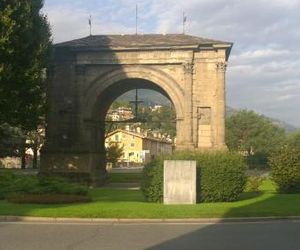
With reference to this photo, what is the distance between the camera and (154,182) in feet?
76.5

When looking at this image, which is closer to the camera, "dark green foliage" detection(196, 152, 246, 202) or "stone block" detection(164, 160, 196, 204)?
"stone block" detection(164, 160, 196, 204)

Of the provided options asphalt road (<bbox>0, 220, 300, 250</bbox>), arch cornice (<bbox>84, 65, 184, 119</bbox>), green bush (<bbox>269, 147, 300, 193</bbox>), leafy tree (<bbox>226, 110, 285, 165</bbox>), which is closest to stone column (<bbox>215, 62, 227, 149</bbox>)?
arch cornice (<bbox>84, 65, 184, 119</bbox>)

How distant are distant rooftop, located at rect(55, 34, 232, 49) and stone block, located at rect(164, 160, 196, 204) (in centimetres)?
1555

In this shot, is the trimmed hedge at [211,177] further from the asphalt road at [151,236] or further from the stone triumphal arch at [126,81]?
the stone triumphal arch at [126,81]

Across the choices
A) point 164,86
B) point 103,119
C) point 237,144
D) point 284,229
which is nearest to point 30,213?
point 284,229

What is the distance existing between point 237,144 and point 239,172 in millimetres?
75739

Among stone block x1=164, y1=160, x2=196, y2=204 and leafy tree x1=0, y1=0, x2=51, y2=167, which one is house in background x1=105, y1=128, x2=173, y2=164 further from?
stone block x1=164, y1=160, x2=196, y2=204

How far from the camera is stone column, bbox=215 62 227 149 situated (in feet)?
117

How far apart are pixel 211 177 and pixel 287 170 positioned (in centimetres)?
567

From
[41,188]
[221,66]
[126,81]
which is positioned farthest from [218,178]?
[126,81]

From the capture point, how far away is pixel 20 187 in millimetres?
24469

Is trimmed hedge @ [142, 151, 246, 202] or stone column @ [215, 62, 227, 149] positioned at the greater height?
stone column @ [215, 62, 227, 149]

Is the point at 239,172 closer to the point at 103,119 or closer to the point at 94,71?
the point at 94,71

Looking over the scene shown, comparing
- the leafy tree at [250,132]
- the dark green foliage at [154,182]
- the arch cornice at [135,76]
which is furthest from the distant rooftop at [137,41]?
the leafy tree at [250,132]
